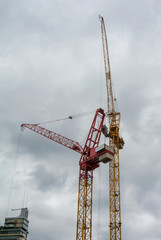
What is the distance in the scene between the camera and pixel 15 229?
16038cm

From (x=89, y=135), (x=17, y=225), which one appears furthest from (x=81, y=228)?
(x=17, y=225)

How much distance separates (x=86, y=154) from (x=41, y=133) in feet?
73.0

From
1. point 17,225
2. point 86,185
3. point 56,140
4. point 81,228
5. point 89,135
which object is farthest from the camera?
point 17,225

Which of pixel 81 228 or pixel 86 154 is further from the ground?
pixel 86 154

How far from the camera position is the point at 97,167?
276 feet

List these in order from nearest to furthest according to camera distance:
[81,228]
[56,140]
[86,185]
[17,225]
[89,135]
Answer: [81,228] < [86,185] < [89,135] < [56,140] < [17,225]

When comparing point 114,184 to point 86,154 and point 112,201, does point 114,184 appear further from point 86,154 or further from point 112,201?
point 86,154

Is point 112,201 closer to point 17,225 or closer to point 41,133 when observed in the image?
point 41,133

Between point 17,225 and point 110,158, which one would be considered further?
point 17,225

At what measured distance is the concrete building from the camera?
520 ft

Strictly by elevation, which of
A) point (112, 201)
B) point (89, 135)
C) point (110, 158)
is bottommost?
point (112, 201)

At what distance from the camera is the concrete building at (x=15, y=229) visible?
158 meters

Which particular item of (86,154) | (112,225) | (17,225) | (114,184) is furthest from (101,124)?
(17,225)

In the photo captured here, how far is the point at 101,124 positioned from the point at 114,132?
7776 mm
